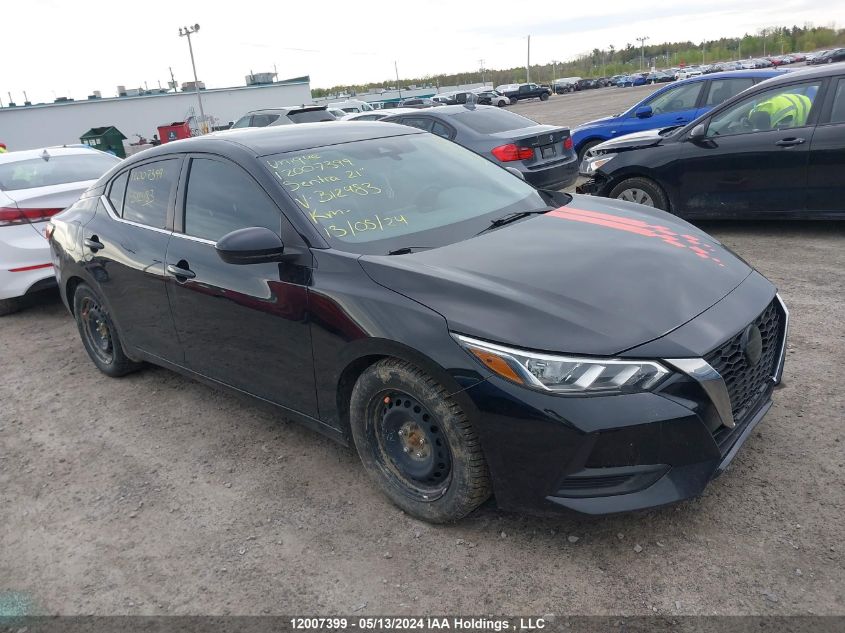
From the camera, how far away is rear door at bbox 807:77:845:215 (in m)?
6.12

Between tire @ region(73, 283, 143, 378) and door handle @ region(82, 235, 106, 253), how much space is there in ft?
1.08

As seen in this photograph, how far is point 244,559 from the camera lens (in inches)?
115

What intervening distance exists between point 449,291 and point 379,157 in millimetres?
1330

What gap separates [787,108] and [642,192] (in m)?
1.55

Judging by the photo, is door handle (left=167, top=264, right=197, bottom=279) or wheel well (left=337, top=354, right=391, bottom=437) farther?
door handle (left=167, top=264, right=197, bottom=279)

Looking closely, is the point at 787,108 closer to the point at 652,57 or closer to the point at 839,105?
the point at 839,105

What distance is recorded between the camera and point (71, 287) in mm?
5098

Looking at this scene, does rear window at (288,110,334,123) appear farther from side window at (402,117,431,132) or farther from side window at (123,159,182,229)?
side window at (123,159,182,229)

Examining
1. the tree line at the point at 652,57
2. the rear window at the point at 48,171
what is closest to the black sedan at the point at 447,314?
the rear window at the point at 48,171

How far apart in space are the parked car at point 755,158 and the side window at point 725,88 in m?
2.72

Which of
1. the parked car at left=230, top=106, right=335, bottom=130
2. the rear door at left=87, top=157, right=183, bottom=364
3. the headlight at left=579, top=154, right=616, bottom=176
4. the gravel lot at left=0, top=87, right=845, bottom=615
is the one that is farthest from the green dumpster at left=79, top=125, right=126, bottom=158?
the gravel lot at left=0, top=87, right=845, bottom=615

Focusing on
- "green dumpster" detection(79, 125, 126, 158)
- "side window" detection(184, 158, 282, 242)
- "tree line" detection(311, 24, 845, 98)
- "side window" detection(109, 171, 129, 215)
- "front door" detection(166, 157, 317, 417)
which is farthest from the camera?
"tree line" detection(311, 24, 845, 98)

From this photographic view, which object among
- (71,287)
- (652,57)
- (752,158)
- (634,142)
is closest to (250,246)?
(71,287)

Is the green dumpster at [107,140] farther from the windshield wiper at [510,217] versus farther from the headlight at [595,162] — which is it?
the windshield wiper at [510,217]
